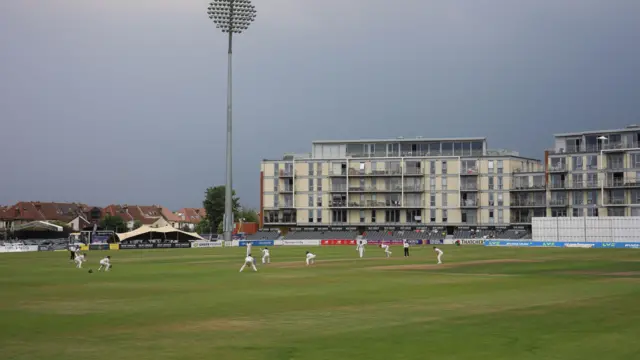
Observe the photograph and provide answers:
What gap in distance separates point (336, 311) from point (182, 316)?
17.3 ft

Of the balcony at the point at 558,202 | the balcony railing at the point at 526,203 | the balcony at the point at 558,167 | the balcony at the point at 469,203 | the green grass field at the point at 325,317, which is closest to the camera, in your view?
the green grass field at the point at 325,317

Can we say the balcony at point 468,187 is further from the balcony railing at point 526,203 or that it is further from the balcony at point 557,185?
the balcony at point 557,185

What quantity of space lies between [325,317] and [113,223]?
5839 inches

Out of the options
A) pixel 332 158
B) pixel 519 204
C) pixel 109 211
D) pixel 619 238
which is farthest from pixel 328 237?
pixel 109 211

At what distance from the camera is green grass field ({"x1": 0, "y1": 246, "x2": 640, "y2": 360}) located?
17859mm

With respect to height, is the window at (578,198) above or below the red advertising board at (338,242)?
above

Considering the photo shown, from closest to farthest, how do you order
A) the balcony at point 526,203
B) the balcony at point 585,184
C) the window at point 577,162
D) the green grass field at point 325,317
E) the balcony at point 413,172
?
the green grass field at point 325,317 → the balcony at point 585,184 → the window at point 577,162 → the balcony at point 526,203 → the balcony at point 413,172

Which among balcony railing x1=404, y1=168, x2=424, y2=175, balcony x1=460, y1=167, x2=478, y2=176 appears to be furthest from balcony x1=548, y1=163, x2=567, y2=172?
balcony railing x1=404, y1=168, x2=424, y2=175

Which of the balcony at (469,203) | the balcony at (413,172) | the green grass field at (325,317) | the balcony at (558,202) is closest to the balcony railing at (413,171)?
the balcony at (413,172)

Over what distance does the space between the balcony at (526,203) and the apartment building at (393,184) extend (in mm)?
1211

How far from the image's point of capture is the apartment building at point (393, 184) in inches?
4749

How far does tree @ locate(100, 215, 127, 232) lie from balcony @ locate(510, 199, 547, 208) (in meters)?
87.4

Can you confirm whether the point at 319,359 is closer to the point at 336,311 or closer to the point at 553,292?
the point at 336,311

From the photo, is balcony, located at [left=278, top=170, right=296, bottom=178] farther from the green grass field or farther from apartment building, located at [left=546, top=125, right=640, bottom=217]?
the green grass field
